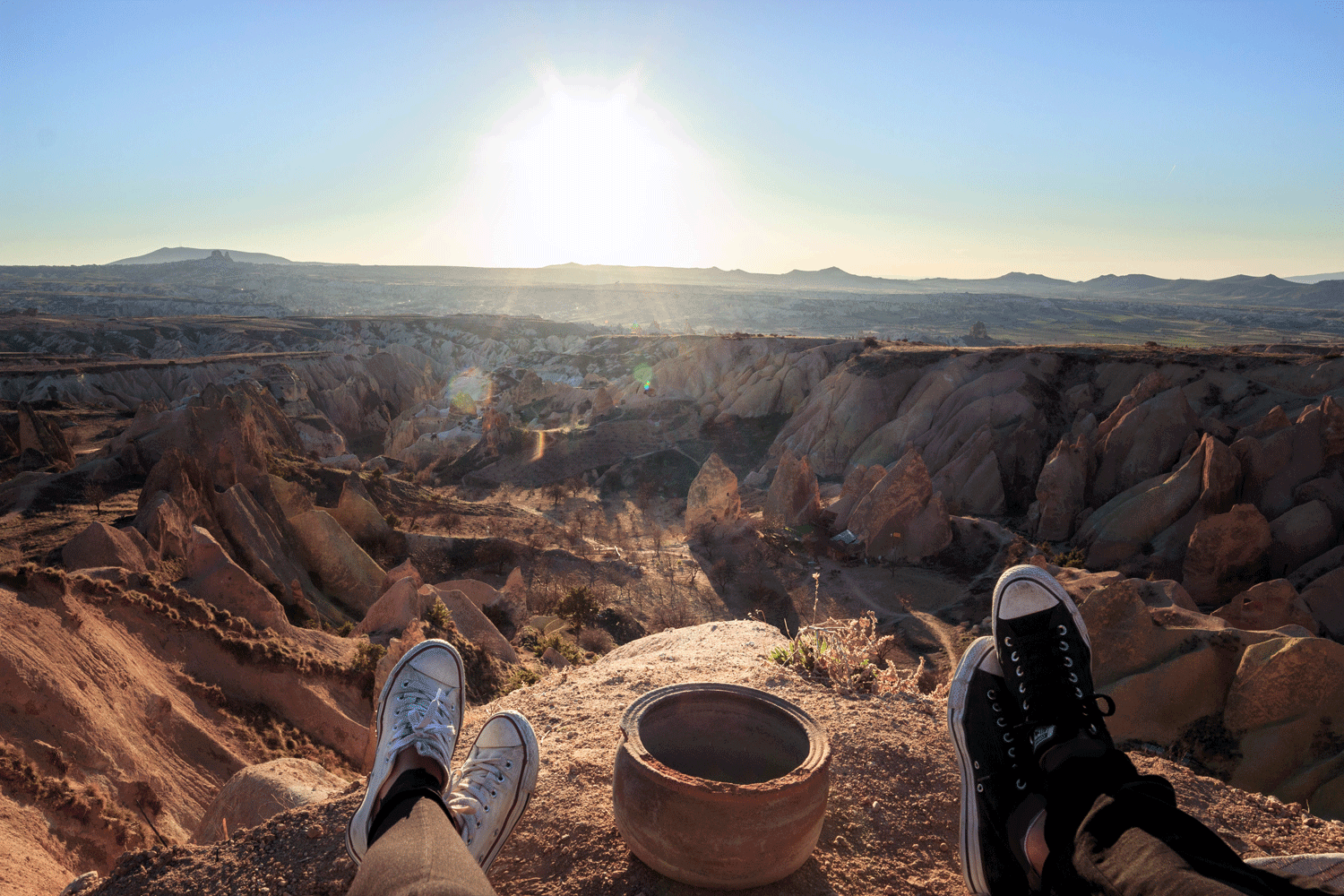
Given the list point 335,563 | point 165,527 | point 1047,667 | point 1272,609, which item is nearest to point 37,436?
point 165,527

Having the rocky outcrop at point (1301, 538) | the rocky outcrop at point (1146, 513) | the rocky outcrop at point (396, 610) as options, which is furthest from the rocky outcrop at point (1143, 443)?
the rocky outcrop at point (396, 610)

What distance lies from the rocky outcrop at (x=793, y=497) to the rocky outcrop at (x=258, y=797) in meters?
19.2

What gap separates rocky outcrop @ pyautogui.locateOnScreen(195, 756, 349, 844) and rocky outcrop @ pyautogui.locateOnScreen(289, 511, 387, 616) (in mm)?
8231

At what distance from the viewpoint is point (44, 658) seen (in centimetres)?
565

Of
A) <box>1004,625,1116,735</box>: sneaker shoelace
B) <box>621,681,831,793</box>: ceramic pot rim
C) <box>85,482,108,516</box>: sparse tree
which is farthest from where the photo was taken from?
<box>85,482,108,516</box>: sparse tree

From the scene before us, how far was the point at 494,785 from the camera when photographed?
3189 millimetres

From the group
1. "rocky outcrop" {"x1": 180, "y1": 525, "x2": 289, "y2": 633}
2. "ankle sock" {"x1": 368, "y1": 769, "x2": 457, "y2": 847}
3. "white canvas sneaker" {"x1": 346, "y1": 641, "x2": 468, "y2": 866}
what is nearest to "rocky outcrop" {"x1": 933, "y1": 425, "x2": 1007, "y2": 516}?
"rocky outcrop" {"x1": 180, "y1": 525, "x2": 289, "y2": 633}

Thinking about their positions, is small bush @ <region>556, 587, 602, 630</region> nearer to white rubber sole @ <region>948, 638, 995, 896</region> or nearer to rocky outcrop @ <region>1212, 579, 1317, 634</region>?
white rubber sole @ <region>948, 638, 995, 896</region>

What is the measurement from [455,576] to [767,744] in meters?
14.7

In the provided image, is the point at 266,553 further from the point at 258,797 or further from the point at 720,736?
the point at 720,736

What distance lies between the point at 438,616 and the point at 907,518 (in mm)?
15190

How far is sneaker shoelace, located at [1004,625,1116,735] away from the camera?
3174mm

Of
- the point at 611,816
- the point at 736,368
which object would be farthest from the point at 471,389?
the point at 611,816

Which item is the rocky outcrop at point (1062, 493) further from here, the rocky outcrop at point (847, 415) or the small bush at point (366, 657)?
the small bush at point (366, 657)
